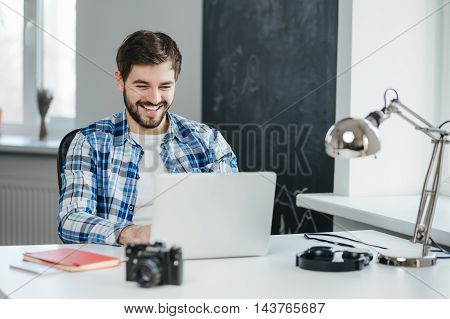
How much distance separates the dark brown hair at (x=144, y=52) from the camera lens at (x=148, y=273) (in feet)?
3.27

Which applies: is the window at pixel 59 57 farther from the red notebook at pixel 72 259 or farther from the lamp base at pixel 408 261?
the lamp base at pixel 408 261

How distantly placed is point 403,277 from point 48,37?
3.10 meters

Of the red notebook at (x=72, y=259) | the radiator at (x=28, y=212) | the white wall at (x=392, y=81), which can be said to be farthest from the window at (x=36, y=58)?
the red notebook at (x=72, y=259)

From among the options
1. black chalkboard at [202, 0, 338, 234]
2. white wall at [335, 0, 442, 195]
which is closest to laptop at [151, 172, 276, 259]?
white wall at [335, 0, 442, 195]

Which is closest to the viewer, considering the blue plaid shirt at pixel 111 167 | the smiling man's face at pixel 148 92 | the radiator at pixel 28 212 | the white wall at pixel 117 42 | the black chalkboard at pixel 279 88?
the blue plaid shirt at pixel 111 167

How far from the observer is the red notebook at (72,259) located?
1695 millimetres

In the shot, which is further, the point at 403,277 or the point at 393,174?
the point at 393,174

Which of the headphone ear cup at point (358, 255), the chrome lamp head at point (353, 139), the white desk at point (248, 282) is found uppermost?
the chrome lamp head at point (353, 139)

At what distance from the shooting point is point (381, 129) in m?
2.78

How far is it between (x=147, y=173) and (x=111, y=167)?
13 cm

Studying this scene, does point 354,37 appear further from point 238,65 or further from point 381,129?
point 238,65

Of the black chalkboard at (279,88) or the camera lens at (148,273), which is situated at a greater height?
the black chalkboard at (279,88)

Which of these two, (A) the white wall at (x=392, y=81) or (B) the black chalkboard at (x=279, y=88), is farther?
(B) the black chalkboard at (x=279, y=88)

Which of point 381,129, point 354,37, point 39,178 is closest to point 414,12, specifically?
point 354,37
